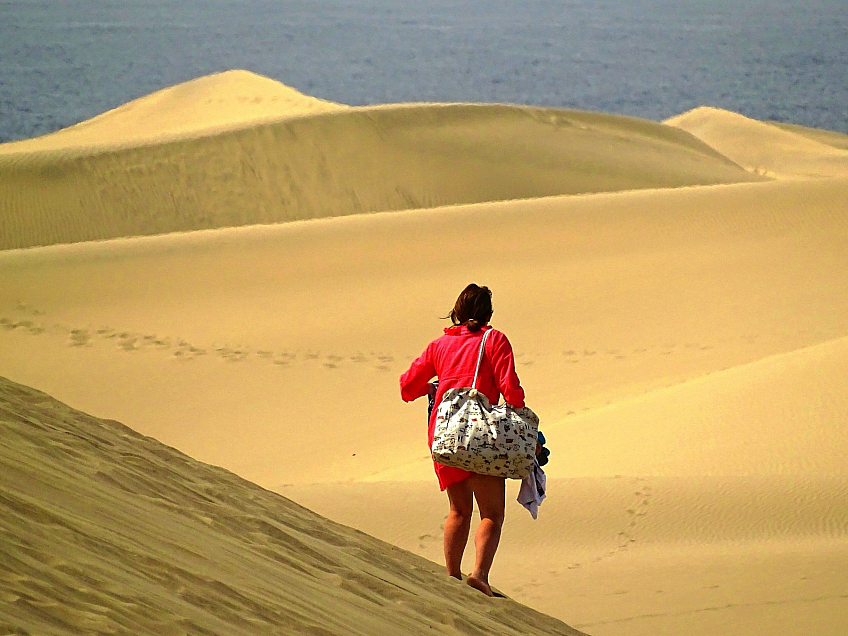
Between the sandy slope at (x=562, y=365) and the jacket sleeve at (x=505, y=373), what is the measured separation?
1.49 metres


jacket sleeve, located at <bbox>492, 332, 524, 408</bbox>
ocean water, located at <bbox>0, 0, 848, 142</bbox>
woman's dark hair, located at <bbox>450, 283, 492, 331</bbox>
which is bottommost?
jacket sleeve, located at <bbox>492, 332, 524, 408</bbox>

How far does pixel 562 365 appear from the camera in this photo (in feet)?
38.7

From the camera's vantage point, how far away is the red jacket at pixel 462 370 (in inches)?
154

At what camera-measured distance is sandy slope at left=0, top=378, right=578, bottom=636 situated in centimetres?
293

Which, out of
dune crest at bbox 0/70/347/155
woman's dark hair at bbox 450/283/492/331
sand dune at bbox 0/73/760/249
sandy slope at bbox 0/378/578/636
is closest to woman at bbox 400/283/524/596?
woman's dark hair at bbox 450/283/492/331

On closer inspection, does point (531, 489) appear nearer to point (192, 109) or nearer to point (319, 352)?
point (319, 352)

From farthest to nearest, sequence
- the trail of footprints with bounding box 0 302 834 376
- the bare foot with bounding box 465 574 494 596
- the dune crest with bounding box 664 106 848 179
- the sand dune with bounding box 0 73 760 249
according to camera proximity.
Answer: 1. the dune crest with bounding box 664 106 848 179
2. the sand dune with bounding box 0 73 760 249
3. the trail of footprints with bounding box 0 302 834 376
4. the bare foot with bounding box 465 574 494 596

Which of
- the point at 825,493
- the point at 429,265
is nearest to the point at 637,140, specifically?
the point at 429,265

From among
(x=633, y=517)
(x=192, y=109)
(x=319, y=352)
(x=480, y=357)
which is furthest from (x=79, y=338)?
(x=192, y=109)

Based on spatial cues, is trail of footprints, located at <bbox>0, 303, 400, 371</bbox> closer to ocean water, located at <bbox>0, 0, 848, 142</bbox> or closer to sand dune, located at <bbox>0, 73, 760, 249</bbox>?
sand dune, located at <bbox>0, 73, 760, 249</bbox>

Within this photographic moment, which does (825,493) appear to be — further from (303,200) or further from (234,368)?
(303,200)

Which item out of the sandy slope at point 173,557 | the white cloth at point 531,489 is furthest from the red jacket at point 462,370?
the sandy slope at point 173,557

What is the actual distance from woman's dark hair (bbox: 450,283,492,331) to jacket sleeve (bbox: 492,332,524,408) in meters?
0.10

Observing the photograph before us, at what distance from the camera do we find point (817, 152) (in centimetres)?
4056
